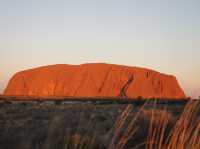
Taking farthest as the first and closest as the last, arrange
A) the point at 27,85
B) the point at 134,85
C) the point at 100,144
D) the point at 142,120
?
the point at 27,85 < the point at 134,85 < the point at 142,120 < the point at 100,144

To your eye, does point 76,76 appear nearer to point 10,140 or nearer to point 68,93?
point 68,93

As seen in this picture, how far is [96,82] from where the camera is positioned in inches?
4341

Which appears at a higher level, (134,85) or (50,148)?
(50,148)

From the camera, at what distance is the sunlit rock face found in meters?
108

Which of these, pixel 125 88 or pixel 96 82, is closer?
pixel 125 88

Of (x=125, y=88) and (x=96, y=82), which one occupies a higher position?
(x=96, y=82)

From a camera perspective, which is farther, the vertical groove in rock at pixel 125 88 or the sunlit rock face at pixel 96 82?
the sunlit rock face at pixel 96 82

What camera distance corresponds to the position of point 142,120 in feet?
34.0

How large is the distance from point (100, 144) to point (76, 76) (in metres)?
105

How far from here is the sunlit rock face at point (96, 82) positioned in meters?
108

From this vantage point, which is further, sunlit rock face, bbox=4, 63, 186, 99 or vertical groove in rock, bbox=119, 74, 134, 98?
sunlit rock face, bbox=4, 63, 186, 99

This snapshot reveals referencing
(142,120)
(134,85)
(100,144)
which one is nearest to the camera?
(100,144)

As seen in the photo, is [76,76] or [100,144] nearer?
[100,144]

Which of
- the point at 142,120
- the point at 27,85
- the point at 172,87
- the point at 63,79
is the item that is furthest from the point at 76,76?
the point at 142,120
